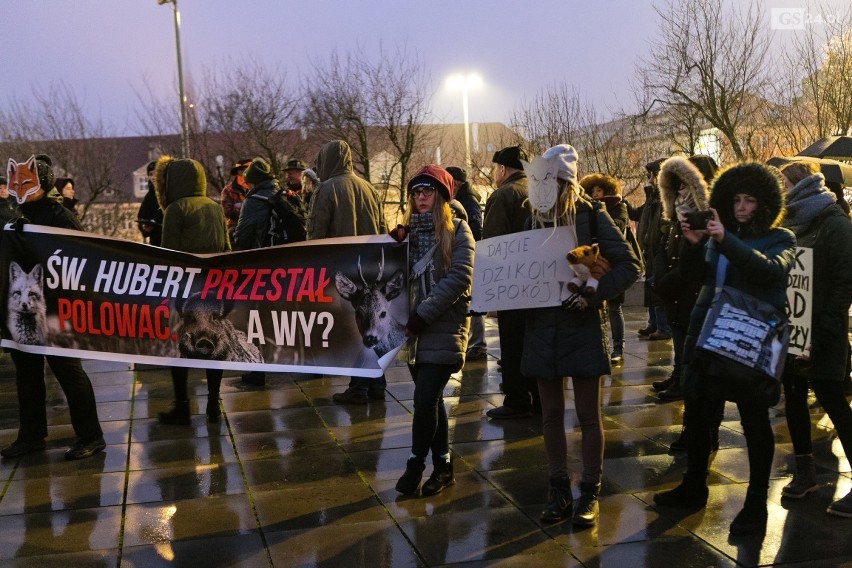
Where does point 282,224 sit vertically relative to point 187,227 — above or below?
below

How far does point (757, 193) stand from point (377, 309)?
2368mm

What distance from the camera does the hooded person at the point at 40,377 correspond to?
6777mm

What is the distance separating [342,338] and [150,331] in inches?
58.3

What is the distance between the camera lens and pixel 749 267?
479 centimetres

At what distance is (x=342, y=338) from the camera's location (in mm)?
6316

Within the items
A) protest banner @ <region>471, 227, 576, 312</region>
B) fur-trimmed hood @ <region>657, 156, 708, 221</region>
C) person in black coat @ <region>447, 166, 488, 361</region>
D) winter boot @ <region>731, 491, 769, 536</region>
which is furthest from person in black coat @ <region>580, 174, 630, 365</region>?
winter boot @ <region>731, 491, 769, 536</region>

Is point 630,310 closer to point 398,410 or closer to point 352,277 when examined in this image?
point 398,410

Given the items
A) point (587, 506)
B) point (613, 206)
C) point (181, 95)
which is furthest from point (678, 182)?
point (181, 95)

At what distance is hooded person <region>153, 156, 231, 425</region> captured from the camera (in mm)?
7723

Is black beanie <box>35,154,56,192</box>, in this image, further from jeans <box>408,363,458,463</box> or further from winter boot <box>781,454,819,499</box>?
winter boot <box>781,454,819,499</box>

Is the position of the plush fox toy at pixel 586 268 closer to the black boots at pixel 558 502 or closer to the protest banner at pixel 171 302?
the black boots at pixel 558 502

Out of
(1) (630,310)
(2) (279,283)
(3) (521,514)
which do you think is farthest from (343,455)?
(1) (630,310)

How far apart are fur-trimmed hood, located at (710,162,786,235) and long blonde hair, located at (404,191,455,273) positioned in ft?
5.01

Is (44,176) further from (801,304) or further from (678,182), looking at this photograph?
(801,304)
